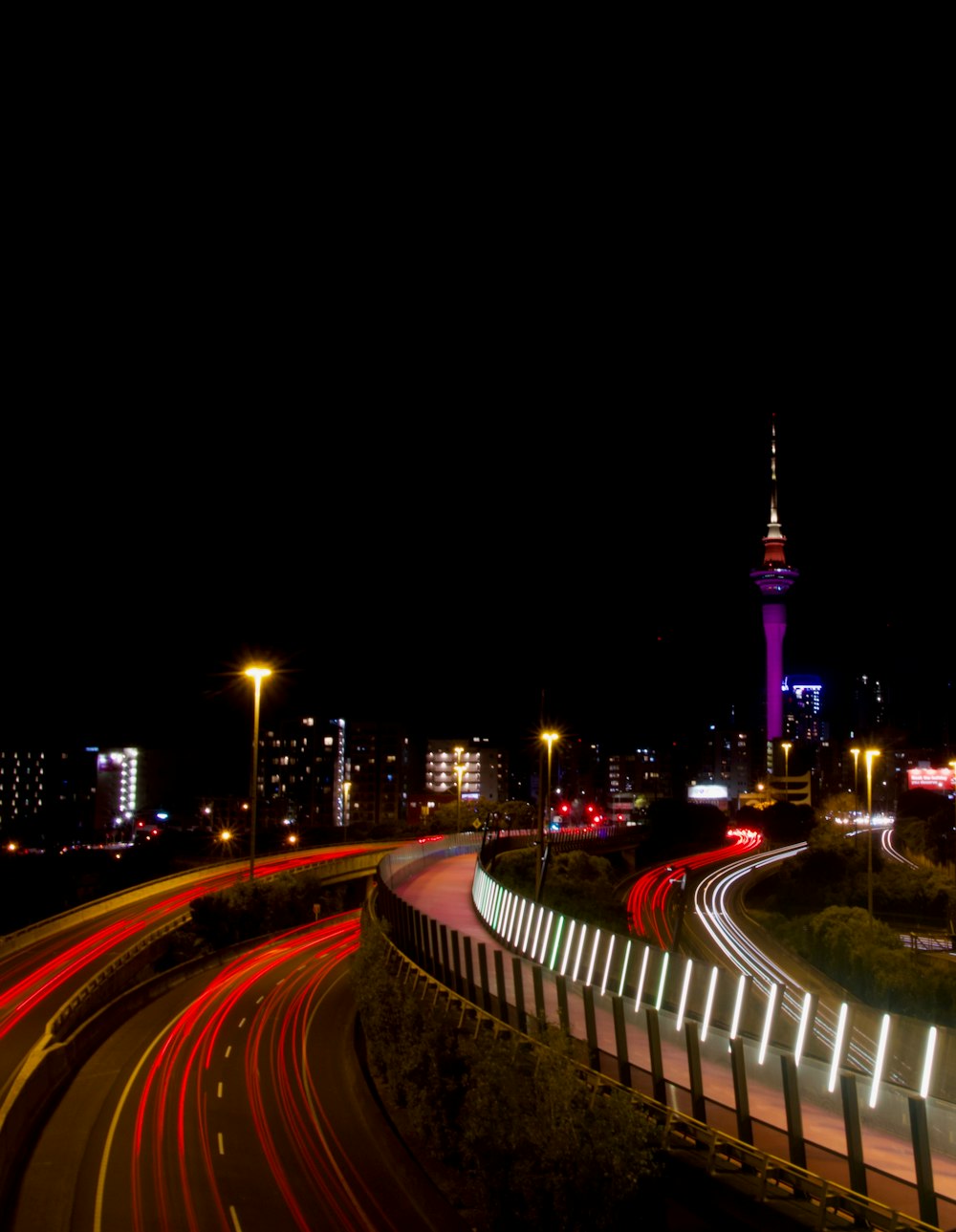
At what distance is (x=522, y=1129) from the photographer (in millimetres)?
14750

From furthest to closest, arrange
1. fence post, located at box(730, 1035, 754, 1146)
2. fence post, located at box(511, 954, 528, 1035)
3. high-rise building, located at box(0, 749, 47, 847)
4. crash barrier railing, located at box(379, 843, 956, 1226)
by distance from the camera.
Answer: high-rise building, located at box(0, 749, 47, 847)
fence post, located at box(511, 954, 528, 1035)
fence post, located at box(730, 1035, 754, 1146)
crash barrier railing, located at box(379, 843, 956, 1226)

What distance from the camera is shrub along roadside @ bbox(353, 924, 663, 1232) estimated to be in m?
13.1

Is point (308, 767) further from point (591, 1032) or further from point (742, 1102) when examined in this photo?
point (742, 1102)

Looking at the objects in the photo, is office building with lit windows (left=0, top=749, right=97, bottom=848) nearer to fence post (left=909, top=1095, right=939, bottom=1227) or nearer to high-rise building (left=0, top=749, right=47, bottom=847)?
high-rise building (left=0, top=749, right=47, bottom=847)

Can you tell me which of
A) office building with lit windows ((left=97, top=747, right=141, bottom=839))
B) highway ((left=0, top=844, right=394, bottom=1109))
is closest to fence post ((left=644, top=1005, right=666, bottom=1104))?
highway ((left=0, top=844, right=394, bottom=1109))

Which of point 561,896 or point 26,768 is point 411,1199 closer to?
point 561,896

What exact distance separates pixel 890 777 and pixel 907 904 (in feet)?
435

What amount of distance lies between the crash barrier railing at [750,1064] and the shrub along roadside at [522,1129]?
842 mm

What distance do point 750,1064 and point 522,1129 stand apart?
301cm

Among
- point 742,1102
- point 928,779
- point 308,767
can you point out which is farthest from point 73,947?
point 308,767

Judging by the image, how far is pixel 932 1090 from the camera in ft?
38.2

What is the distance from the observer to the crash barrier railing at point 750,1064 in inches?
433

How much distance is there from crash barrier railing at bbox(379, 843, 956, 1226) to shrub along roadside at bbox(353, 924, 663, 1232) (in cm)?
84

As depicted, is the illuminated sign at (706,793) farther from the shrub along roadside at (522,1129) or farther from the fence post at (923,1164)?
the fence post at (923,1164)
